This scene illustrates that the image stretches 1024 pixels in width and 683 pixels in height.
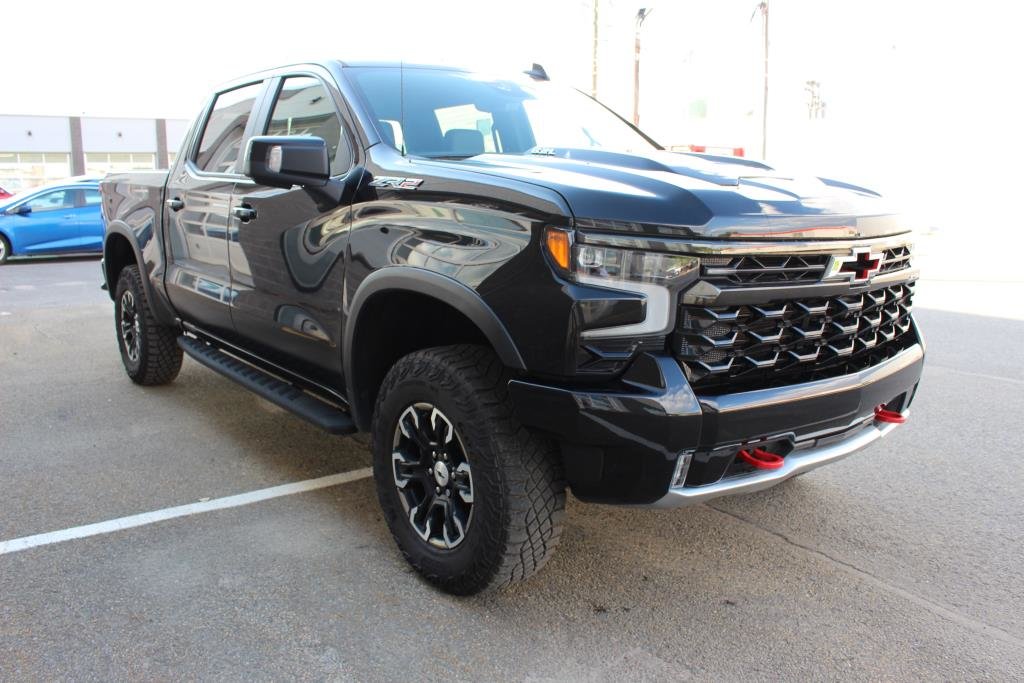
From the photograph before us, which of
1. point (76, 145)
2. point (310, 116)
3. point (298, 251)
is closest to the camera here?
point (298, 251)

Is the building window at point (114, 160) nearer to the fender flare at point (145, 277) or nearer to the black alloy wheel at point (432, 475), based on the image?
the fender flare at point (145, 277)

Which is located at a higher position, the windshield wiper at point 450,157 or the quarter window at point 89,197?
the windshield wiper at point 450,157

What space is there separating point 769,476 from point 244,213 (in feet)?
8.70

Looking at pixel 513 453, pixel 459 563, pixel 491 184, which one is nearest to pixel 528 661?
pixel 459 563

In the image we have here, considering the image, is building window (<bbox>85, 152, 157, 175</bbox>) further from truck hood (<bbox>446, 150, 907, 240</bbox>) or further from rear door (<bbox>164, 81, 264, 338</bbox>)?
truck hood (<bbox>446, 150, 907, 240</bbox>)

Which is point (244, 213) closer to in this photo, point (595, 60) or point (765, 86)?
point (595, 60)

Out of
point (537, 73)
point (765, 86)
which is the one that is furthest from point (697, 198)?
point (765, 86)

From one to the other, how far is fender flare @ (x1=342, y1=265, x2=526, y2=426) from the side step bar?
0.15 m

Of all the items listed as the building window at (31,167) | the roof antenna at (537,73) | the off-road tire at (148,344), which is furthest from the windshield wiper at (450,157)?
the building window at (31,167)

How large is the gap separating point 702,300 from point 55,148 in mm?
52834

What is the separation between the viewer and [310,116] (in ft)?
12.6

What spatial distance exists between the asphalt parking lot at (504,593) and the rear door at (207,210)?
30.6 inches

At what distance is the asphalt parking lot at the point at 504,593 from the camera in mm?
2643

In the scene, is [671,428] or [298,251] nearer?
[671,428]
